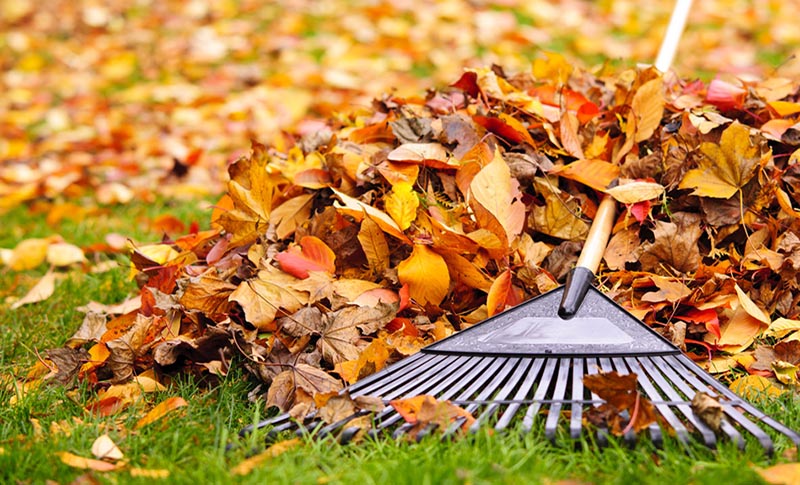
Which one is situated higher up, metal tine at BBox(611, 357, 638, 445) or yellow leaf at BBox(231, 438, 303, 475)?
metal tine at BBox(611, 357, 638, 445)

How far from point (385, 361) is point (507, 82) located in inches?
43.3

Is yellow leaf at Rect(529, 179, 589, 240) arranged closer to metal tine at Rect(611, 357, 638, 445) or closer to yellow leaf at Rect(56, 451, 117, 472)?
metal tine at Rect(611, 357, 638, 445)

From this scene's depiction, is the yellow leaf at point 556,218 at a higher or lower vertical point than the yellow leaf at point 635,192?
lower

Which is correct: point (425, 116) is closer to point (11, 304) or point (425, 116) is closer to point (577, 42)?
point (11, 304)

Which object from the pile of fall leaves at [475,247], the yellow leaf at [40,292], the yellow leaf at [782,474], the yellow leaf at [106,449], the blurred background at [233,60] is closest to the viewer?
the yellow leaf at [782,474]

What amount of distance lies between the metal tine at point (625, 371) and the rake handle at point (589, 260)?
15 centimetres

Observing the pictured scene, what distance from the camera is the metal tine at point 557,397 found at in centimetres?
138

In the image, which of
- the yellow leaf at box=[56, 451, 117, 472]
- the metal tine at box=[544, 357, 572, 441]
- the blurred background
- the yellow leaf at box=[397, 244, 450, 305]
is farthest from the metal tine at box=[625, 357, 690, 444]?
the blurred background

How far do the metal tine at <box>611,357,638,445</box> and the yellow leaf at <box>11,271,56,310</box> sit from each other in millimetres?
1757

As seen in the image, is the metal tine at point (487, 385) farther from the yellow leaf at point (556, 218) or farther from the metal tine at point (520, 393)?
the yellow leaf at point (556, 218)

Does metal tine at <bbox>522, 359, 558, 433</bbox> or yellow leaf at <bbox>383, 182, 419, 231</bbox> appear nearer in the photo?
metal tine at <bbox>522, 359, 558, 433</bbox>

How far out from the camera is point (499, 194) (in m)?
1.86

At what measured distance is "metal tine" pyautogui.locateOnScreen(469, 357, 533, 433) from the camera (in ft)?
4.68

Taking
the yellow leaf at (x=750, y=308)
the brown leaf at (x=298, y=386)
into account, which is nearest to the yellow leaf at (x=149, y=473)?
the brown leaf at (x=298, y=386)
